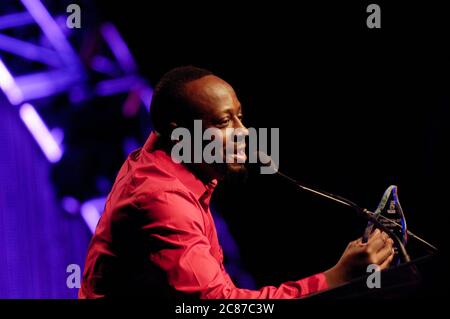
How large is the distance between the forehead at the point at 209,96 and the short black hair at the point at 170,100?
0.03 meters

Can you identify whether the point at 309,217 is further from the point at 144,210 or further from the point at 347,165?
the point at 144,210

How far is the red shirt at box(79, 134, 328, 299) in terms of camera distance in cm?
181

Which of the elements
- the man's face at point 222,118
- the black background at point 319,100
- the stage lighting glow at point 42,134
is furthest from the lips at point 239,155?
the stage lighting glow at point 42,134

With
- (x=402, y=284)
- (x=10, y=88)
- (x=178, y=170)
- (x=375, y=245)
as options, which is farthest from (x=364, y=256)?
(x=10, y=88)

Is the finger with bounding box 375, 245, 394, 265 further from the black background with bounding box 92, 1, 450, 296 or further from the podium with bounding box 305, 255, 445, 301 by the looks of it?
the black background with bounding box 92, 1, 450, 296

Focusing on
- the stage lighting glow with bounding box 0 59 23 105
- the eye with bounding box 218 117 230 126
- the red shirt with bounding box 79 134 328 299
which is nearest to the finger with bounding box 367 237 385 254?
the red shirt with bounding box 79 134 328 299

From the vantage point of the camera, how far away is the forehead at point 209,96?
2.26 metres

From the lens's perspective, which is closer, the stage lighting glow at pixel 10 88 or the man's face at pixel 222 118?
the man's face at pixel 222 118

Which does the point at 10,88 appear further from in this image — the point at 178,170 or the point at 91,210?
the point at 178,170

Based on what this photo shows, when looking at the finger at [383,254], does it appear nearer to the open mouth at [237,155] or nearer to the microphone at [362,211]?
the microphone at [362,211]

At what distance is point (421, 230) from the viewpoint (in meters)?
3.38

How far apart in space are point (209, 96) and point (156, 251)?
2.16 ft
